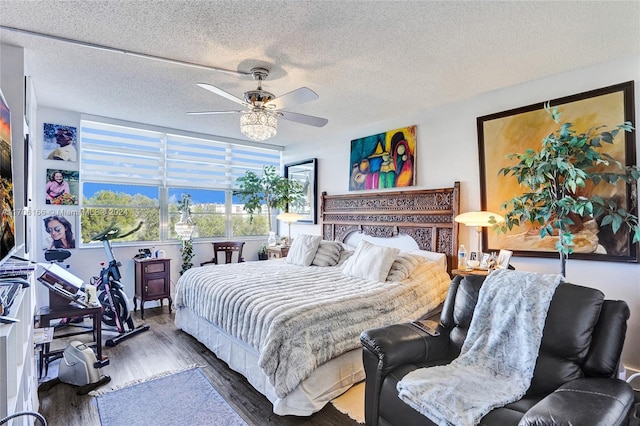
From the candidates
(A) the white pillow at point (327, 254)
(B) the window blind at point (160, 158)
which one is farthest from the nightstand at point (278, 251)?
(B) the window blind at point (160, 158)

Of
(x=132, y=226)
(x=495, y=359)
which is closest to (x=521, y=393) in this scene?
(x=495, y=359)

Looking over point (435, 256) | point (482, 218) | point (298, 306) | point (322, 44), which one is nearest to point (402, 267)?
point (435, 256)

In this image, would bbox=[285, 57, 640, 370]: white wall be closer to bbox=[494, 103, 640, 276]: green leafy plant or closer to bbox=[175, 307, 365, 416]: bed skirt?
bbox=[494, 103, 640, 276]: green leafy plant

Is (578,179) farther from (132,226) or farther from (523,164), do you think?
(132,226)

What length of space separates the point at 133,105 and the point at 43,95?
0.92 meters

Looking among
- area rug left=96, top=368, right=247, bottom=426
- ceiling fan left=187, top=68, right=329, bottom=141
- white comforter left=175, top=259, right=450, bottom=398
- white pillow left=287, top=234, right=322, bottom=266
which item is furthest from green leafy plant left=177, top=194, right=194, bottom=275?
ceiling fan left=187, top=68, right=329, bottom=141

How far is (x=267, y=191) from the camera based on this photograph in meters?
6.05

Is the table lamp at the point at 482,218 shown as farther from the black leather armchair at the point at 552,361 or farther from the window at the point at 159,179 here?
the window at the point at 159,179

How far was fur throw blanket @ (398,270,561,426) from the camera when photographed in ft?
5.35

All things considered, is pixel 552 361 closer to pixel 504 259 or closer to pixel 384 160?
pixel 504 259

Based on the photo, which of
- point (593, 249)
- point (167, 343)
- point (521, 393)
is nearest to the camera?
point (521, 393)

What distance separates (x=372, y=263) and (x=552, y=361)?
1960 millimetres

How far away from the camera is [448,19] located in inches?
88.2

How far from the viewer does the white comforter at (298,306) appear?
2348 millimetres
